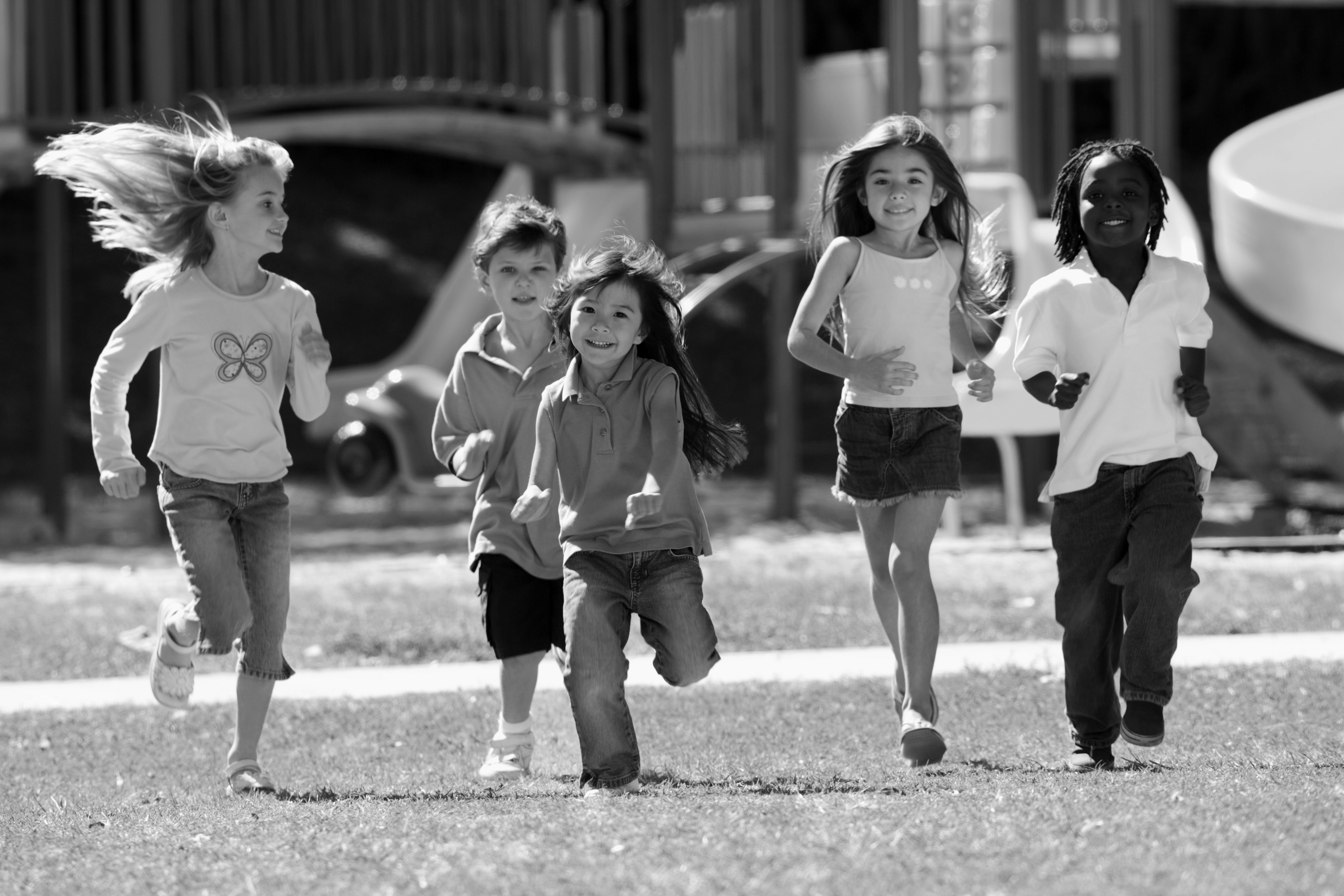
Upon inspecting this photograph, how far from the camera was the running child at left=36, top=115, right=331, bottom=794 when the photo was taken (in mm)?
4621

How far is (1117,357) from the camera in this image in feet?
14.8

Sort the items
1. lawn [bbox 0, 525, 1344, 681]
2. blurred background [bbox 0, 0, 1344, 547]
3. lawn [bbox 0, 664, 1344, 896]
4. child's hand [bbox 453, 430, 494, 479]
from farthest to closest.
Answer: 1. blurred background [bbox 0, 0, 1344, 547]
2. lawn [bbox 0, 525, 1344, 681]
3. child's hand [bbox 453, 430, 494, 479]
4. lawn [bbox 0, 664, 1344, 896]

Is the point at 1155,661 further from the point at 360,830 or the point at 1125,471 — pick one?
the point at 360,830

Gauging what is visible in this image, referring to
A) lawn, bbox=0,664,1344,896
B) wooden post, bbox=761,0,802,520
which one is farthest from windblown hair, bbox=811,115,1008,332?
wooden post, bbox=761,0,802,520

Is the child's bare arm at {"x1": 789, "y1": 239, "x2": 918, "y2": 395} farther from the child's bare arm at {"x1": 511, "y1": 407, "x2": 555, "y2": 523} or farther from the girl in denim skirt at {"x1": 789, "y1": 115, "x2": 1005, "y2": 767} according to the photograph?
the child's bare arm at {"x1": 511, "y1": 407, "x2": 555, "y2": 523}

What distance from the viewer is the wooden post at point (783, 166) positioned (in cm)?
1126

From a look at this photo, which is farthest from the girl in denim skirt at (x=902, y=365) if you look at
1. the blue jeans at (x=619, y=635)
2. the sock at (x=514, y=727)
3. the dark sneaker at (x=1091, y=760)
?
the sock at (x=514, y=727)

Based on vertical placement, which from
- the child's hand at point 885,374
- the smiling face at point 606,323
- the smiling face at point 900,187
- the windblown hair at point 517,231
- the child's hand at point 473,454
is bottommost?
the child's hand at point 473,454

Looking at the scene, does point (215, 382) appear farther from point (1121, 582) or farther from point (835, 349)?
point (1121, 582)

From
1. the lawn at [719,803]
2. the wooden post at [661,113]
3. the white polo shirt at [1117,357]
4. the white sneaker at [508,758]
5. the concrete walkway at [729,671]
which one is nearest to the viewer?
the lawn at [719,803]

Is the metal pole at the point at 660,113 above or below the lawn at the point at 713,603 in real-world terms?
above

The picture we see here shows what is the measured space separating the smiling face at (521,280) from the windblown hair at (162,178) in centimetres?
61

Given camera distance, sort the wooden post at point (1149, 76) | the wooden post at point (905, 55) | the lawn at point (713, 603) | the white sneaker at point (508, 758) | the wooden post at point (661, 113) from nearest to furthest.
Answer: the white sneaker at point (508, 758)
the lawn at point (713, 603)
the wooden post at point (905, 55)
the wooden post at point (1149, 76)
the wooden post at point (661, 113)

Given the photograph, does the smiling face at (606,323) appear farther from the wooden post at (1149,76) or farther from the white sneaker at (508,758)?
the wooden post at (1149,76)
